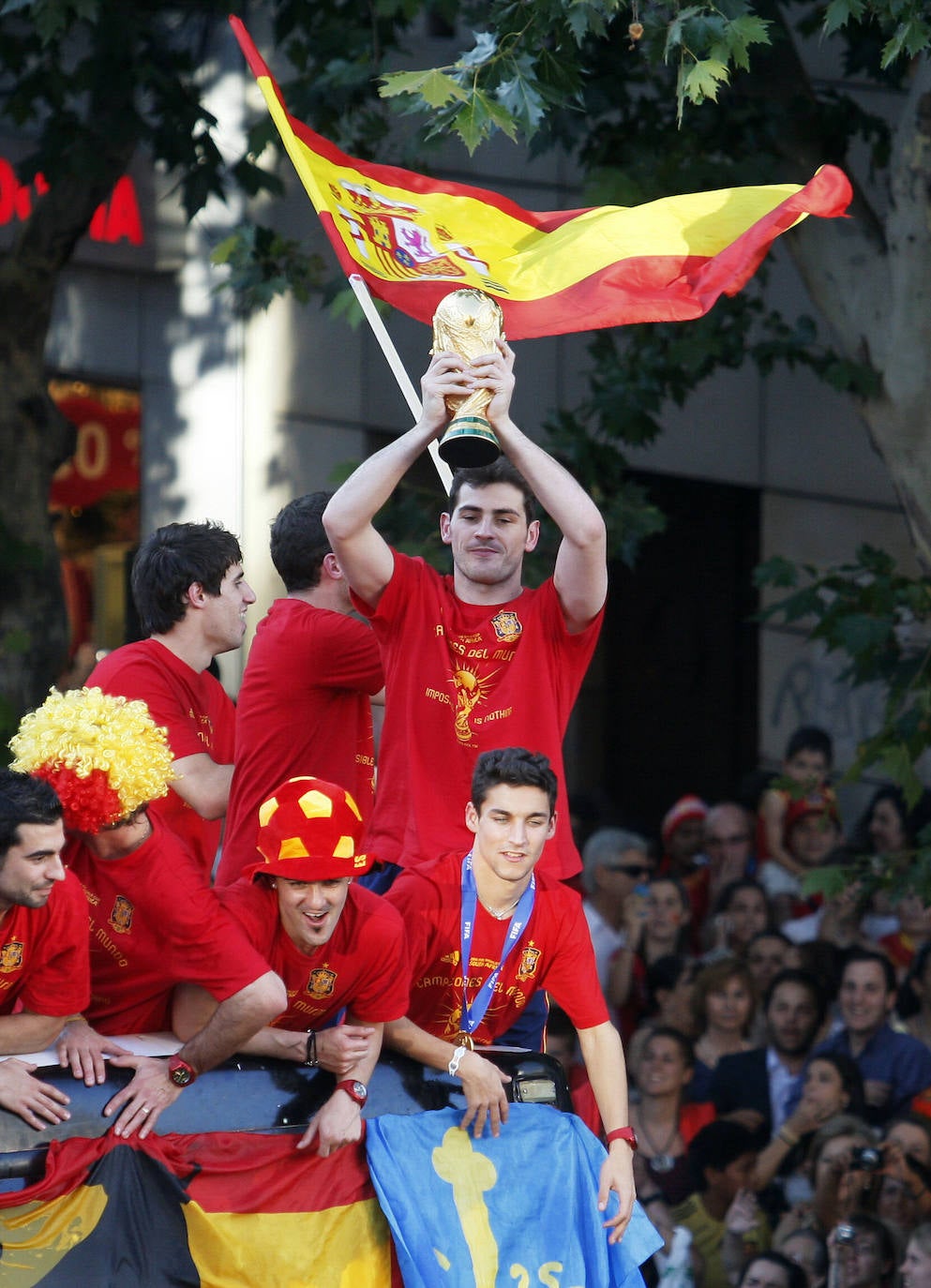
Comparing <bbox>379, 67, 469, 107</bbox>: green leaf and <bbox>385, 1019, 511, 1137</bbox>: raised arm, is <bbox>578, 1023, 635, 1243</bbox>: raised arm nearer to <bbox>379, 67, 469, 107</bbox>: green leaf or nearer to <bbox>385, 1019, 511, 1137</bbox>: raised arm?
<bbox>385, 1019, 511, 1137</bbox>: raised arm

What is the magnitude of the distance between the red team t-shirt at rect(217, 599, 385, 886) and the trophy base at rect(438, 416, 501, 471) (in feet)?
3.65

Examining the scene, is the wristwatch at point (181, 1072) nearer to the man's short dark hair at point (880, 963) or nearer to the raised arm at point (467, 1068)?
the raised arm at point (467, 1068)

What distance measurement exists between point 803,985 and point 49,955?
415cm

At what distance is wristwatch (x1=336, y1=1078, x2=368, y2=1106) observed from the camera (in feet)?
17.6

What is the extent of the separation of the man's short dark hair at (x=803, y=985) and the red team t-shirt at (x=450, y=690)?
114 inches

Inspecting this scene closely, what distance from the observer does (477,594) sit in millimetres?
5961

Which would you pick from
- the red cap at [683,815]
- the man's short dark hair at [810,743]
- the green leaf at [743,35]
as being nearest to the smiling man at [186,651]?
the green leaf at [743,35]

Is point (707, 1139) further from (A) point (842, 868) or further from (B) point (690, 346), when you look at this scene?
(B) point (690, 346)

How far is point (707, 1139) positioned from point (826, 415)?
536 centimetres

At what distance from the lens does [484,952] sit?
5723mm

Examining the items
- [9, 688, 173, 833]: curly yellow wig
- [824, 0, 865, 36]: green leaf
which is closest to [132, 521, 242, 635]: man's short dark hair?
[9, 688, 173, 833]: curly yellow wig

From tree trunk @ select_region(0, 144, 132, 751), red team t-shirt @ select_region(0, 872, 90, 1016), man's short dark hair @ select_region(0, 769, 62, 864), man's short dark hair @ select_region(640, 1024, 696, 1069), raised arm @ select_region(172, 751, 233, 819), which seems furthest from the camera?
tree trunk @ select_region(0, 144, 132, 751)

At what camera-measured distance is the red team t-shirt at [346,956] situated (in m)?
5.46

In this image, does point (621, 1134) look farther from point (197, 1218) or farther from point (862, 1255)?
point (862, 1255)
